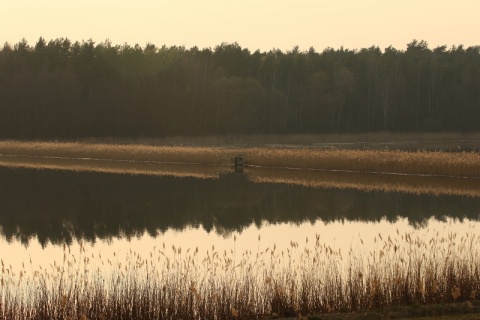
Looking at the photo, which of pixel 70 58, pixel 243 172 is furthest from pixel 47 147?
pixel 70 58

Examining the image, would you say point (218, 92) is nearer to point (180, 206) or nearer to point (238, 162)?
point (238, 162)

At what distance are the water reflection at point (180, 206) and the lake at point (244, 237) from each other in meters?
0.05

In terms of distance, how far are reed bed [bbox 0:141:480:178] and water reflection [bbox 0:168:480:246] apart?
571 centimetres

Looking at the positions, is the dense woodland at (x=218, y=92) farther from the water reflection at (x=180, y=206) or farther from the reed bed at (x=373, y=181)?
the water reflection at (x=180, y=206)

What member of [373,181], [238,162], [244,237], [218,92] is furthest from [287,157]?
[218,92]

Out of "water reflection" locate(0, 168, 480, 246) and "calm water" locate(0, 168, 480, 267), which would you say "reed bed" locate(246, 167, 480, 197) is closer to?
"water reflection" locate(0, 168, 480, 246)

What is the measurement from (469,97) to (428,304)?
87581mm

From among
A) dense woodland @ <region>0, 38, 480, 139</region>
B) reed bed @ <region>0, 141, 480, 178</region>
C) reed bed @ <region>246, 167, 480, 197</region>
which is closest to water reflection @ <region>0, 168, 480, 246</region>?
reed bed @ <region>246, 167, 480, 197</region>

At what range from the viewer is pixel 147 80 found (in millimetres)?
82812

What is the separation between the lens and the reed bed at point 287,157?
35844 millimetres

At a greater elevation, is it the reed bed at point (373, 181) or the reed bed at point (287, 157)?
the reed bed at point (287, 157)

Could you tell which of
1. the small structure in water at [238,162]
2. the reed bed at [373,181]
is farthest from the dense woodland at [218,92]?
the reed bed at [373,181]

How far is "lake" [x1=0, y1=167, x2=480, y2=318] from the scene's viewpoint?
11.6m

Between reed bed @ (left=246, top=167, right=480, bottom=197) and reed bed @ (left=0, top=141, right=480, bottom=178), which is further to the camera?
reed bed @ (left=0, top=141, right=480, bottom=178)
